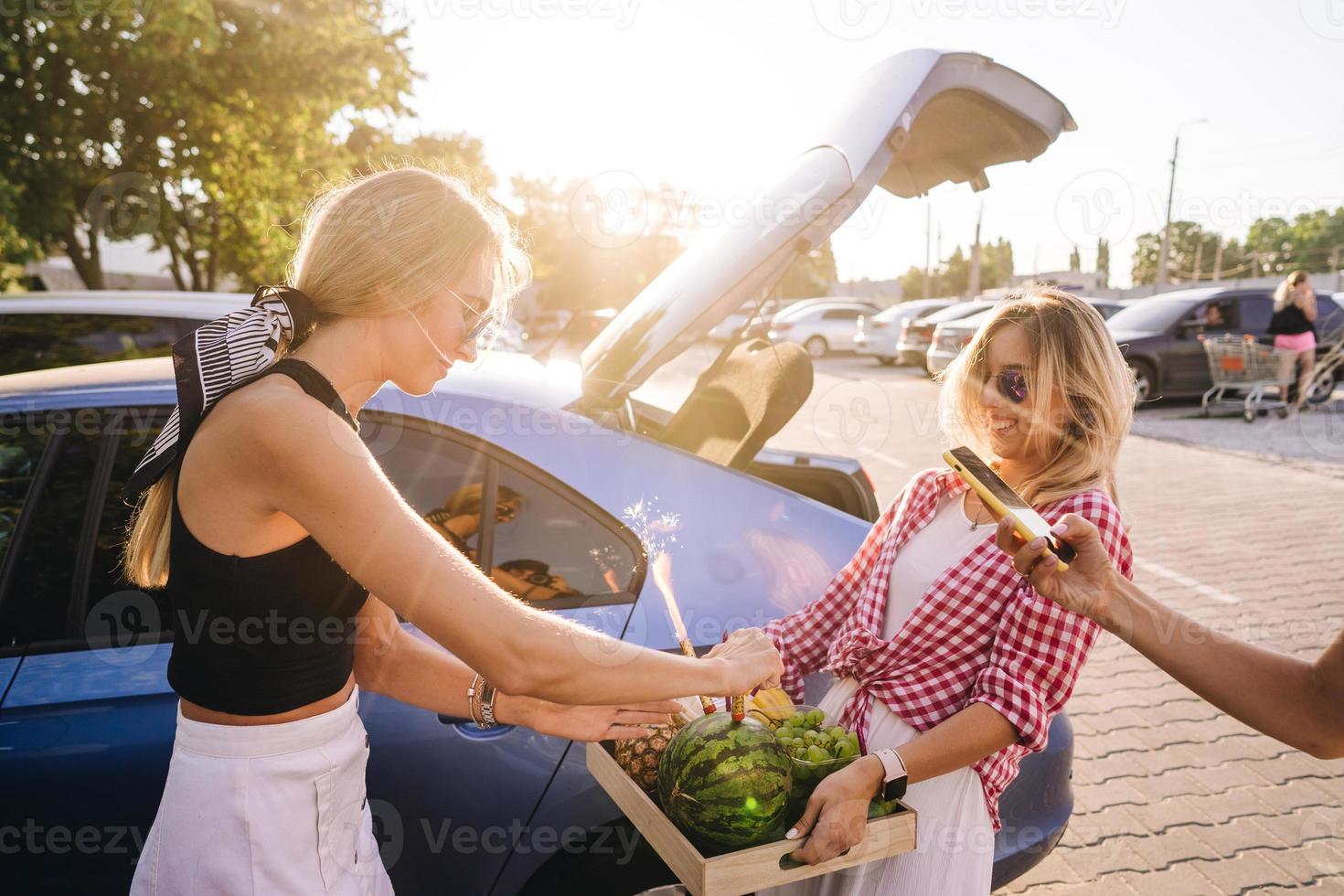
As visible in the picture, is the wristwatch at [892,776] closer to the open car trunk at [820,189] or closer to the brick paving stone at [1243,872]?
the open car trunk at [820,189]

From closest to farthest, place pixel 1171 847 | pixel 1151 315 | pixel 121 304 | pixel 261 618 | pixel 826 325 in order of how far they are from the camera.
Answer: pixel 261 618
pixel 1171 847
pixel 121 304
pixel 1151 315
pixel 826 325

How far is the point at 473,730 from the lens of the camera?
208 cm

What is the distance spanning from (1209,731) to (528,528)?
377 cm

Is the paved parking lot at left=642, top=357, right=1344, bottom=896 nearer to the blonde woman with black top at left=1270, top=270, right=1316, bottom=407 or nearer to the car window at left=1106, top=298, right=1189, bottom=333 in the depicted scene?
the blonde woman with black top at left=1270, top=270, right=1316, bottom=407

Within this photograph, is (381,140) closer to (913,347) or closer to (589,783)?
(913,347)

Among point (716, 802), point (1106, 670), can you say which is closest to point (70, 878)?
point (716, 802)

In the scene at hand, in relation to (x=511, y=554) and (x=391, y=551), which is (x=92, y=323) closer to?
(x=511, y=554)

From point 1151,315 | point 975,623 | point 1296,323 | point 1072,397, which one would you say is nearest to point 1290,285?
point 1296,323

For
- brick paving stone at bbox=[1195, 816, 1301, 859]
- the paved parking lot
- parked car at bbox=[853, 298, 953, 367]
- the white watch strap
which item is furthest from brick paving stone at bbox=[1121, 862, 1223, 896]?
parked car at bbox=[853, 298, 953, 367]

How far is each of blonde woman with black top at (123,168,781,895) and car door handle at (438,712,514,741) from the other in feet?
1.34

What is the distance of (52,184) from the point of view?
410 inches

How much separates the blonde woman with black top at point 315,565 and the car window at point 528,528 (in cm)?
67

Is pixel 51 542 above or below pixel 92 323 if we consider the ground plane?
below

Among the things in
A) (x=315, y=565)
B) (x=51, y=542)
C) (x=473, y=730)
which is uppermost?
(x=315, y=565)
